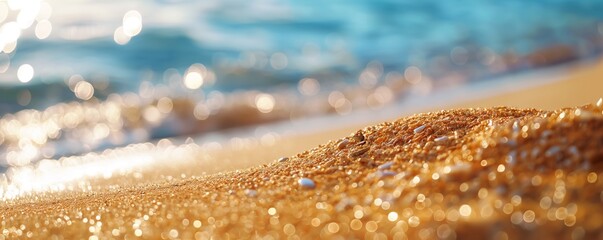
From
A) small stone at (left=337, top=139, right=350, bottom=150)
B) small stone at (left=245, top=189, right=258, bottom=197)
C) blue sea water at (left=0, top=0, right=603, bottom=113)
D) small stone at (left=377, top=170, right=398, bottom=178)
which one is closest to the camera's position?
small stone at (left=377, top=170, right=398, bottom=178)

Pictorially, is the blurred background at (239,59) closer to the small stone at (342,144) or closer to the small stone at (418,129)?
the small stone at (342,144)

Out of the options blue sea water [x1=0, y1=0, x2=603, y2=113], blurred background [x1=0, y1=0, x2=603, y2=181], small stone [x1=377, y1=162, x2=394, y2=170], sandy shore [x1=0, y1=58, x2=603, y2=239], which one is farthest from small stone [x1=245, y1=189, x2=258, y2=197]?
blue sea water [x1=0, y1=0, x2=603, y2=113]

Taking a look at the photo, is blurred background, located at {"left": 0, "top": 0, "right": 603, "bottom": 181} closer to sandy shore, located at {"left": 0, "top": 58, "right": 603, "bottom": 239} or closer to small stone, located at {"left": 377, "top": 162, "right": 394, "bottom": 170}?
sandy shore, located at {"left": 0, "top": 58, "right": 603, "bottom": 239}

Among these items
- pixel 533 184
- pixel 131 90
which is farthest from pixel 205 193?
pixel 131 90

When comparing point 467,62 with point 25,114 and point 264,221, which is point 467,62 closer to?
point 25,114

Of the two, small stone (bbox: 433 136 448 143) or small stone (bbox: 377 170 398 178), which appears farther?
small stone (bbox: 433 136 448 143)

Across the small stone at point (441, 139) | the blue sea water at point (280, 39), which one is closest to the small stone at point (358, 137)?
the small stone at point (441, 139)
